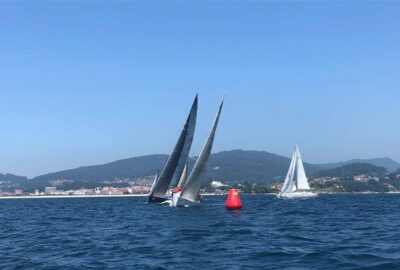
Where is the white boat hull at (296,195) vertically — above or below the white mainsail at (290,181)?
below

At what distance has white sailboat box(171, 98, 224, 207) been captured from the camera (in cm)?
5784

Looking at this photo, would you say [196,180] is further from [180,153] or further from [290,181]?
[290,181]

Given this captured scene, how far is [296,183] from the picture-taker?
12544 cm

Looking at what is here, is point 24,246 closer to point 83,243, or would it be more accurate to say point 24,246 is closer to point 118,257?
point 83,243

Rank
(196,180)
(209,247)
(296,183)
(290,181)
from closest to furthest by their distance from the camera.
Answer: (209,247) < (196,180) < (290,181) < (296,183)

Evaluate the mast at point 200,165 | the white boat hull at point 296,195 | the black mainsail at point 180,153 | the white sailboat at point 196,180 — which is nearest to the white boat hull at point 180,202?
the white sailboat at point 196,180

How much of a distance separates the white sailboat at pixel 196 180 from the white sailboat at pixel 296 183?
63.3 meters

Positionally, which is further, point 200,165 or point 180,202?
point 180,202

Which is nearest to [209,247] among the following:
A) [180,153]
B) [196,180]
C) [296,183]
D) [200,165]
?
[200,165]

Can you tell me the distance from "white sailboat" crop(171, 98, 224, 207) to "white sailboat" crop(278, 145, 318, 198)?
208 feet

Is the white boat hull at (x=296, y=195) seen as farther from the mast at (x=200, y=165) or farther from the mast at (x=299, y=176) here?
the mast at (x=200, y=165)

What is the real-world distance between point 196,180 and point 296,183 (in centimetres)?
7057

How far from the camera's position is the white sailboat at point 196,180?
190ft

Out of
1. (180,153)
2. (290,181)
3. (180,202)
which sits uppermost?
(180,153)
